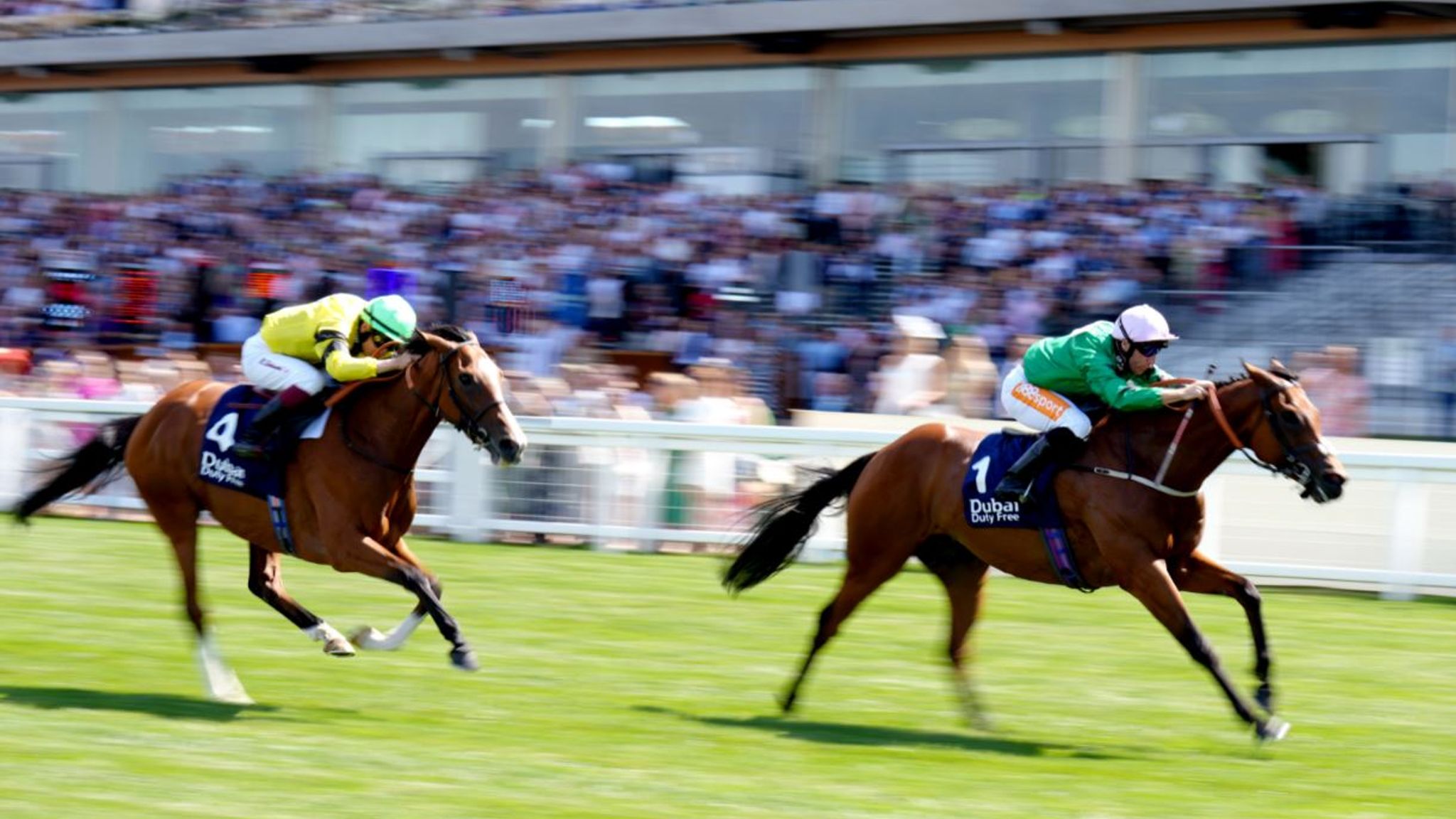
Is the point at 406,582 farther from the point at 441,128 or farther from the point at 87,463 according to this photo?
the point at 441,128

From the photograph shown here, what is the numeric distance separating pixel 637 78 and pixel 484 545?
9881 mm

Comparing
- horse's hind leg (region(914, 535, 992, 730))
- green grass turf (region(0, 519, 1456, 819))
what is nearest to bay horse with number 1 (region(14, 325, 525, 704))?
green grass turf (region(0, 519, 1456, 819))

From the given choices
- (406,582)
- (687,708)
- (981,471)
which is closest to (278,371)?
(406,582)

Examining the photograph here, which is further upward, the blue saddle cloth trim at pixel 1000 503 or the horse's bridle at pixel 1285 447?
the horse's bridle at pixel 1285 447

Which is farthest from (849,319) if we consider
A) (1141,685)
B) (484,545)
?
(1141,685)

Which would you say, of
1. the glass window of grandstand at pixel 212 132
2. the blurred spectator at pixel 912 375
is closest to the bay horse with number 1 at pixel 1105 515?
the blurred spectator at pixel 912 375

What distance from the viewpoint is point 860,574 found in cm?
717

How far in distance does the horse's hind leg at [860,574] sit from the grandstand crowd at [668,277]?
5599mm

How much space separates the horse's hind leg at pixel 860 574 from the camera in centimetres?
710

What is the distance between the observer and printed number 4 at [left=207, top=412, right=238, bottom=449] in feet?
24.1

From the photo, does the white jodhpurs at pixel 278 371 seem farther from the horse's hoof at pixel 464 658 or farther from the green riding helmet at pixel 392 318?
the horse's hoof at pixel 464 658

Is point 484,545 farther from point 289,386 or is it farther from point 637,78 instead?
point 637,78

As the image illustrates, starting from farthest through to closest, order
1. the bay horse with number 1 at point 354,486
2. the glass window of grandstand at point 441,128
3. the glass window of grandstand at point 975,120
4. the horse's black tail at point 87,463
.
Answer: the glass window of grandstand at point 441,128 < the glass window of grandstand at point 975,120 < the horse's black tail at point 87,463 < the bay horse with number 1 at point 354,486

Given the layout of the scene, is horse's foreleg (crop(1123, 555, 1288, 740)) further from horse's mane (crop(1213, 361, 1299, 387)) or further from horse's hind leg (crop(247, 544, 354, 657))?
horse's hind leg (crop(247, 544, 354, 657))
